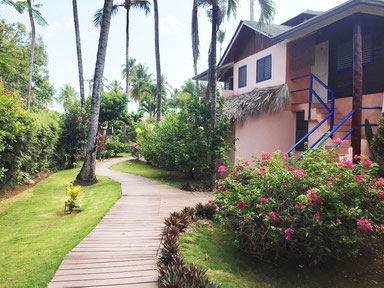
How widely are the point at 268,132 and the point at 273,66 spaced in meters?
2.63

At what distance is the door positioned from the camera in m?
10.3

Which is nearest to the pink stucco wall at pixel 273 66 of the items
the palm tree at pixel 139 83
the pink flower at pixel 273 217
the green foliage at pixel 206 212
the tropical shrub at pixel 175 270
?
the green foliage at pixel 206 212

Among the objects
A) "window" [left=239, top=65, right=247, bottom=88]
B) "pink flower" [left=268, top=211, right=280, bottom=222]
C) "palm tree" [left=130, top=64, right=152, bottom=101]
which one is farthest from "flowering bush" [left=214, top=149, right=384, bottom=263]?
"palm tree" [left=130, top=64, right=152, bottom=101]

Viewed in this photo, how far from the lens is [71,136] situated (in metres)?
15.1

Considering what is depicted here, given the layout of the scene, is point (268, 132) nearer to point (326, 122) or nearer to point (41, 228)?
point (326, 122)

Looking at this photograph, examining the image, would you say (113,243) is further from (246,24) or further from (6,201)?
(246,24)

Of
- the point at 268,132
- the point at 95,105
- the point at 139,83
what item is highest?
the point at 139,83

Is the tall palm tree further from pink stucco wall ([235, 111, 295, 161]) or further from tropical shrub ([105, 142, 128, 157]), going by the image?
tropical shrub ([105, 142, 128, 157])

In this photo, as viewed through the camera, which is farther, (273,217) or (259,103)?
(259,103)

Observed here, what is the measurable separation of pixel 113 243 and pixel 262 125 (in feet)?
25.5

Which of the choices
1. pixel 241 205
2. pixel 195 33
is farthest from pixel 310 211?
pixel 195 33

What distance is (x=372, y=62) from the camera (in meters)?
8.46

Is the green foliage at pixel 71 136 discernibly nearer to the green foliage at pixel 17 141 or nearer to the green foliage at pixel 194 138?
the green foliage at pixel 17 141

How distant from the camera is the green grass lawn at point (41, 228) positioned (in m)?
3.80
